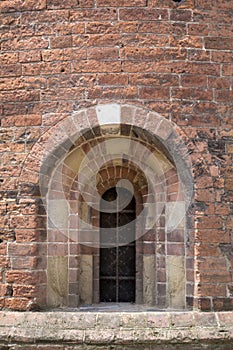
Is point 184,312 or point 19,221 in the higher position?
point 19,221

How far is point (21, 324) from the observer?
177 inches

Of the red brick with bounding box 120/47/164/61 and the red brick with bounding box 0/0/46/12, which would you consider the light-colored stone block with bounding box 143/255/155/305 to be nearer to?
the red brick with bounding box 120/47/164/61

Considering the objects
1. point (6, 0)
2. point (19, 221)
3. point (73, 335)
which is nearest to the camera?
point (73, 335)

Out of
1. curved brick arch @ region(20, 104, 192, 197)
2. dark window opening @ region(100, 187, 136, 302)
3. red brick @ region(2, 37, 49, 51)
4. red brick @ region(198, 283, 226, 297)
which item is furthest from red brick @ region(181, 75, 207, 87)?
red brick @ region(198, 283, 226, 297)

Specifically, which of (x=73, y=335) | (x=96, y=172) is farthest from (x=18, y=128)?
(x=73, y=335)

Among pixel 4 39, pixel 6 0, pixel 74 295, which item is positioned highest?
pixel 6 0

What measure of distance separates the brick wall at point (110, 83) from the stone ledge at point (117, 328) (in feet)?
1.10

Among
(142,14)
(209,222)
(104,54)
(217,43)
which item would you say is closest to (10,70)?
(104,54)

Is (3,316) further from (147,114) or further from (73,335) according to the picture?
(147,114)

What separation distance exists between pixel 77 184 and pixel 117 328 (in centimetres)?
149

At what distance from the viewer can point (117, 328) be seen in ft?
14.5

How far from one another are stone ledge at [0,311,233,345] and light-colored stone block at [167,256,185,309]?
276mm

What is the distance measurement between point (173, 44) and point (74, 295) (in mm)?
2670

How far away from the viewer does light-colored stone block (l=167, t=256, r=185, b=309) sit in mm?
4777
